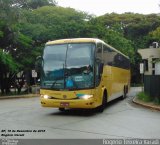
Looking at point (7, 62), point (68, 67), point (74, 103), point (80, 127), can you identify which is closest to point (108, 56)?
point (68, 67)

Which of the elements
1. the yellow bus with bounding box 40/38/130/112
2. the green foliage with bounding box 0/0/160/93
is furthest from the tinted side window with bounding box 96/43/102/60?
the green foliage with bounding box 0/0/160/93

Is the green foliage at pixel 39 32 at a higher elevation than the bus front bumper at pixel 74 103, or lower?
higher

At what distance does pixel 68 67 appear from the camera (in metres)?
16.5

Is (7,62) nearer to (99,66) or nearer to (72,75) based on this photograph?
(99,66)

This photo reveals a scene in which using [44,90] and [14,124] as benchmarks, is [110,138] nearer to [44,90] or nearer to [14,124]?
[14,124]

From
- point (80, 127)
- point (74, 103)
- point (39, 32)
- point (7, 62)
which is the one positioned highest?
point (39, 32)

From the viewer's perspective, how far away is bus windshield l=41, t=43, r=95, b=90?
16.4 m

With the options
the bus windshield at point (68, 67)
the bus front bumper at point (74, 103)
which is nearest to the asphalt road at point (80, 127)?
the bus front bumper at point (74, 103)

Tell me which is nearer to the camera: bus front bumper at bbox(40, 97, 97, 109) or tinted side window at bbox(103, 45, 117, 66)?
bus front bumper at bbox(40, 97, 97, 109)

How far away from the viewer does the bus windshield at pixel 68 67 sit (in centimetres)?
1636

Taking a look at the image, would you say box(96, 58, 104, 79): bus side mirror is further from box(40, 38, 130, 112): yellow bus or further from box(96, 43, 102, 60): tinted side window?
box(96, 43, 102, 60): tinted side window

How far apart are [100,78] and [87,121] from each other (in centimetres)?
329

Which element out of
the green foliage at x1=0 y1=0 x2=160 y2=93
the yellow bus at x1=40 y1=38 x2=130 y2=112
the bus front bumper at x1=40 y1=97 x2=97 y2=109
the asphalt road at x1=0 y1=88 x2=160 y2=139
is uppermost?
the green foliage at x1=0 y1=0 x2=160 y2=93

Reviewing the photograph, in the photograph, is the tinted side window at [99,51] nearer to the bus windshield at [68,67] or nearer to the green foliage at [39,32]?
the bus windshield at [68,67]
